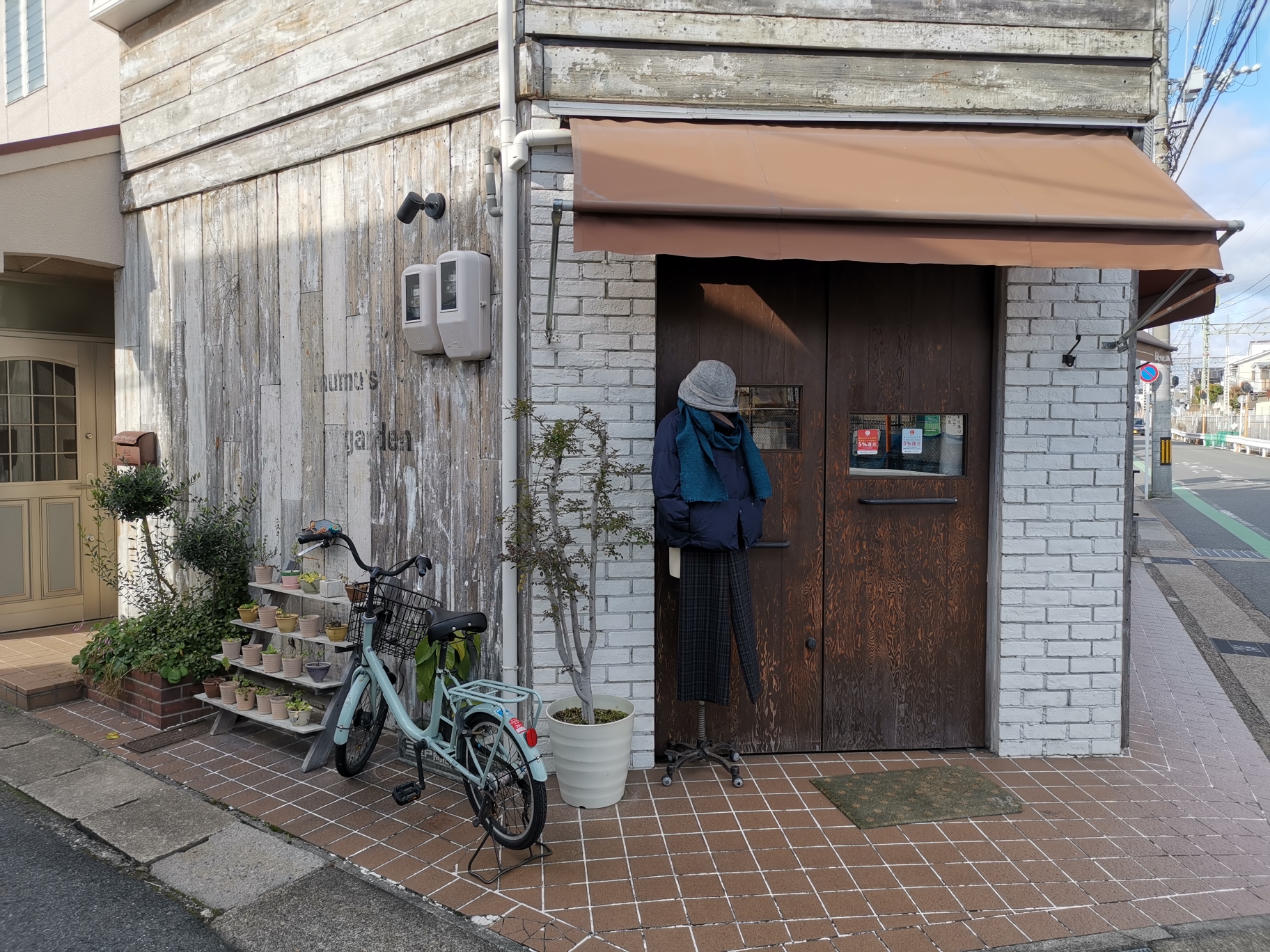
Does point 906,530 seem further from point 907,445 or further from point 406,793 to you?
point 406,793

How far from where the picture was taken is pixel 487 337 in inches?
175

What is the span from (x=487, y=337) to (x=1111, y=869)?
361cm

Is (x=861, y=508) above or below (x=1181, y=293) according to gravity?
below

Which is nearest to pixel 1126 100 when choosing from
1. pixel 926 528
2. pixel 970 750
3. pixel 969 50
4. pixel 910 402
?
pixel 969 50

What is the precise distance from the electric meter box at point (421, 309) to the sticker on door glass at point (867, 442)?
223cm

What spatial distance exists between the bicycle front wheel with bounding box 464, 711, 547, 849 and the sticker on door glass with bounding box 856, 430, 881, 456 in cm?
234

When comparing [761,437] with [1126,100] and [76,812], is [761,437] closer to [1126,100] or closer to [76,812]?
[1126,100]

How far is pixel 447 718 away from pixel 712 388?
6.36 ft

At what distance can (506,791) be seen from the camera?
3531mm

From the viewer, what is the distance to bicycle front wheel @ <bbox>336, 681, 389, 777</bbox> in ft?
14.1

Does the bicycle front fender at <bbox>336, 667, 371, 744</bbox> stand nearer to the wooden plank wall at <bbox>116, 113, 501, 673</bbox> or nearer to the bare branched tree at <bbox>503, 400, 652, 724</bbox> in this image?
the wooden plank wall at <bbox>116, 113, 501, 673</bbox>

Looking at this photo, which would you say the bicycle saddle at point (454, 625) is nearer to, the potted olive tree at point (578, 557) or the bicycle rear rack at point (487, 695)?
the bicycle rear rack at point (487, 695)

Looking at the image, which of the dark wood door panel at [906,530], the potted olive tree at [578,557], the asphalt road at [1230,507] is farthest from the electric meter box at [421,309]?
the asphalt road at [1230,507]

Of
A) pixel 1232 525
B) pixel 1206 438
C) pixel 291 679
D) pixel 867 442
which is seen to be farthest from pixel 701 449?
pixel 1206 438
